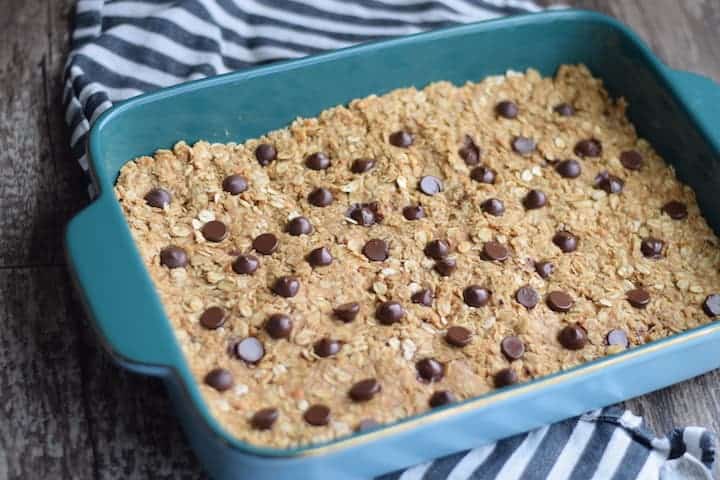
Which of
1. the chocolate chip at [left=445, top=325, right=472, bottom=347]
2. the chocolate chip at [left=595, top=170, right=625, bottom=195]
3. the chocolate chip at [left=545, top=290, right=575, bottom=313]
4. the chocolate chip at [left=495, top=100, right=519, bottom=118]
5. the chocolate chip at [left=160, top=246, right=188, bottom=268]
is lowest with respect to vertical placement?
the chocolate chip at [left=160, top=246, right=188, bottom=268]

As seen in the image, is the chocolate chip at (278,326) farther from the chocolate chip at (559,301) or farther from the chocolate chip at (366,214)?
the chocolate chip at (559,301)

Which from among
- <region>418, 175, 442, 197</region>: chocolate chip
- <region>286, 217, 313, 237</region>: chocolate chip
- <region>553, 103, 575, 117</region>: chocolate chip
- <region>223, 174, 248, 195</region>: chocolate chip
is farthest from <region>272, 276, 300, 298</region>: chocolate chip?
<region>553, 103, 575, 117</region>: chocolate chip

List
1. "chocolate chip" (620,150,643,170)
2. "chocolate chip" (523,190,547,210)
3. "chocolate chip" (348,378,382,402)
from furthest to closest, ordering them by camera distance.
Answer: "chocolate chip" (620,150,643,170) → "chocolate chip" (523,190,547,210) → "chocolate chip" (348,378,382,402)

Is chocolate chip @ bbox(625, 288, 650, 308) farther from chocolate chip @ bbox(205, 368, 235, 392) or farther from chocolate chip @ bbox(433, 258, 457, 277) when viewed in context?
chocolate chip @ bbox(205, 368, 235, 392)

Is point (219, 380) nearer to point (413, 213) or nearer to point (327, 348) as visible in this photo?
point (327, 348)

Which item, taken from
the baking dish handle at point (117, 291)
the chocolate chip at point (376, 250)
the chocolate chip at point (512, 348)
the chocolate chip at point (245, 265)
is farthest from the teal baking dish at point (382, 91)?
the chocolate chip at point (376, 250)

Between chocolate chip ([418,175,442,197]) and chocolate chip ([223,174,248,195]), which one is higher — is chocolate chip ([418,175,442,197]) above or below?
above
